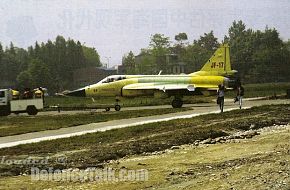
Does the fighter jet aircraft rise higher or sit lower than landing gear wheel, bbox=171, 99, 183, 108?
higher

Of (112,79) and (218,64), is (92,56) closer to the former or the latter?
(218,64)

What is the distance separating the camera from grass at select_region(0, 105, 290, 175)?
49.9ft

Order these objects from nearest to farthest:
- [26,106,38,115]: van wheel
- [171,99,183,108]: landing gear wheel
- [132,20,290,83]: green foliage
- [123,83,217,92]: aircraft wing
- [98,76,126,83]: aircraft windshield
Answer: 1. [26,106,38,115]: van wheel
2. [171,99,183,108]: landing gear wheel
3. [123,83,217,92]: aircraft wing
4. [98,76,126,83]: aircraft windshield
5. [132,20,290,83]: green foliage

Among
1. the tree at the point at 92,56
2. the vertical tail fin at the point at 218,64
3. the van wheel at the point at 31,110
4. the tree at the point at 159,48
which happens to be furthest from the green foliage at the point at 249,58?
the van wheel at the point at 31,110

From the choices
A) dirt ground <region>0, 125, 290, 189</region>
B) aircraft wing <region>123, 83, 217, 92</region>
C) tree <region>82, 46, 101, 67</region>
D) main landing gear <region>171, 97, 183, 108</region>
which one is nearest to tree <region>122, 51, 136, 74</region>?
tree <region>82, 46, 101, 67</region>

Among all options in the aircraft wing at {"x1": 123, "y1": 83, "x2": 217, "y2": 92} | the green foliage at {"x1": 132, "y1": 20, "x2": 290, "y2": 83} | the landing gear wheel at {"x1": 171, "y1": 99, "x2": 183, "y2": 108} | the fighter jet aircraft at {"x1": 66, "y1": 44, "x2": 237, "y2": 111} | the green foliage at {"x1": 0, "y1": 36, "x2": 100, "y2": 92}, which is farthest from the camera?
the green foliage at {"x1": 0, "y1": 36, "x2": 100, "y2": 92}

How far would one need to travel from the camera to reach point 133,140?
1870 centimetres

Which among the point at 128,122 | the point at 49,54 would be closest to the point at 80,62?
the point at 49,54

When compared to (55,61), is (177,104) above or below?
below

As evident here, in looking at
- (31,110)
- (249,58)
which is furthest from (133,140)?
(249,58)

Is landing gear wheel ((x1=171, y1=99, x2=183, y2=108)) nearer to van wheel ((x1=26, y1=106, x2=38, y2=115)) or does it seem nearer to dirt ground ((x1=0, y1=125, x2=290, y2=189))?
van wheel ((x1=26, y1=106, x2=38, y2=115))

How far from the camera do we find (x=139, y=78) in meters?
43.6

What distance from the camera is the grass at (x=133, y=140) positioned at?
15.2 meters

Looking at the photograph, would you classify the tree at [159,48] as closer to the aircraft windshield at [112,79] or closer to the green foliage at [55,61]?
the green foliage at [55,61]
